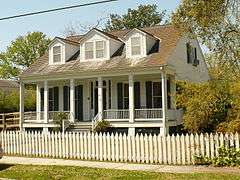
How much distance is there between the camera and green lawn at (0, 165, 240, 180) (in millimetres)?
12000

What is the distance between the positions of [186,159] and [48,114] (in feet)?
55.9

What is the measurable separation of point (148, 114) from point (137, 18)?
37.6 m

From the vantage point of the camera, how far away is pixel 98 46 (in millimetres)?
29844

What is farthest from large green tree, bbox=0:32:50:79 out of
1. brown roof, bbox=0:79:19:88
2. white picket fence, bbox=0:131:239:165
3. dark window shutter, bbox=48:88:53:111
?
white picket fence, bbox=0:131:239:165

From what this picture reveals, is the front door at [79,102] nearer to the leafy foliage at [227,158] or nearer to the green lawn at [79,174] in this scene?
the green lawn at [79,174]

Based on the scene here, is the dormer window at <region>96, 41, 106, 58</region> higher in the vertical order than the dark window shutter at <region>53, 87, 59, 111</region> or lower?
higher

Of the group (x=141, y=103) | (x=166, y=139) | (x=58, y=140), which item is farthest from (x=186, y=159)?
(x=141, y=103)

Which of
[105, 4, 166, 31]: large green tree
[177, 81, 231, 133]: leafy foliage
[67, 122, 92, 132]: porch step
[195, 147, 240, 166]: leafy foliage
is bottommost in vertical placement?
[195, 147, 240, 166]: leafy foliage

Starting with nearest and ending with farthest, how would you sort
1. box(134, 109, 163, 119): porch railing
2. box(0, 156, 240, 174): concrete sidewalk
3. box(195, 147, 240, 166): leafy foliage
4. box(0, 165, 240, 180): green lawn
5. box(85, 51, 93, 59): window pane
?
box(0, 165, 240, 180): green lawn
box(0, 156, 240, 174): concrete sidewalk
box(195, 147, 240, 166): leafy foliage
box(134, 109, 163, 119): porch railing
box(85, 51, 93, 59): window pane

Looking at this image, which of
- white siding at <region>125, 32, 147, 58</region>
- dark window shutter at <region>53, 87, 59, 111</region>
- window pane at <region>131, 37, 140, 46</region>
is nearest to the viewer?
white siding at <region>125, 32, 147, 58</region>

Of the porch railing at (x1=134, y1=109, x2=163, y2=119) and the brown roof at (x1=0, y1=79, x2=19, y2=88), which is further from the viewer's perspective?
the brown roof at (x1=0, y1=79, x2=19, y2=88)

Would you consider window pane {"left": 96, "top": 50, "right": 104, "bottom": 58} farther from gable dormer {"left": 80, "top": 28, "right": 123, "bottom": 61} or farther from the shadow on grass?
the shadow on grass

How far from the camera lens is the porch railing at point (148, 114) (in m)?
26.7

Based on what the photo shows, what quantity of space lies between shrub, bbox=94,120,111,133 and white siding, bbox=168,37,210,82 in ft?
18.1
